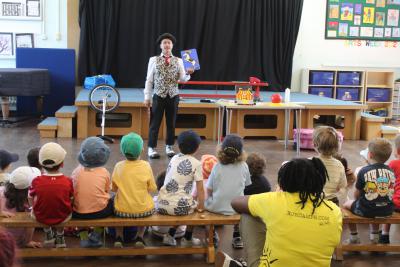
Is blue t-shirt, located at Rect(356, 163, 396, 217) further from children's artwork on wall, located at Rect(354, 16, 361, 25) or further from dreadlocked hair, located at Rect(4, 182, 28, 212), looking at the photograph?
children's artwork on wall, located at Rect(354, 16, 361, 25)

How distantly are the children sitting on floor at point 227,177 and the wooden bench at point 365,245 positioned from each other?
0.62 meters

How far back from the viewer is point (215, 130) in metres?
7.31

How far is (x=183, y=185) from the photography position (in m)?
3.00

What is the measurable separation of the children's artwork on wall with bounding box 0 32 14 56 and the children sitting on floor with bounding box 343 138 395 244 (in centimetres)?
757

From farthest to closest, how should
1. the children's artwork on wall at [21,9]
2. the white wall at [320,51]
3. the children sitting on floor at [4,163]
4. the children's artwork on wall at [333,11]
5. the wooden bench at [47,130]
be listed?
the white wall at [320,51] → the children's artwork on wall at [333,11] → the children's artwork on wall at [21,9] → the wooden bench at [47,130] → the children sitting on floor at [4,163]

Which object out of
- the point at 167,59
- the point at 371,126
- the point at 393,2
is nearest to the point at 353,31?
the point at 393,2

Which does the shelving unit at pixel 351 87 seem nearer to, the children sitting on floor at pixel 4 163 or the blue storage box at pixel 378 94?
the blue storage box at pixel 378 94

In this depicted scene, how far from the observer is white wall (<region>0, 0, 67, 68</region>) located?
9031 mm

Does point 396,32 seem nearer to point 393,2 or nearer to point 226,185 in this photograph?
point 393,2

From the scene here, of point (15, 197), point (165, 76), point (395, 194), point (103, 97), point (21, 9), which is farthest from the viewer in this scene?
→ point (21, 9)

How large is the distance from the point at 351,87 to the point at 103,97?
17.8 ft

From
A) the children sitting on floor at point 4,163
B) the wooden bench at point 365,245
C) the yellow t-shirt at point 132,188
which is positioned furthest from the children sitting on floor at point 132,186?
the wooden bench at point 365,245

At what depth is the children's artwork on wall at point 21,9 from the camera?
895cm

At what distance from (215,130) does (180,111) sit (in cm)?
55
